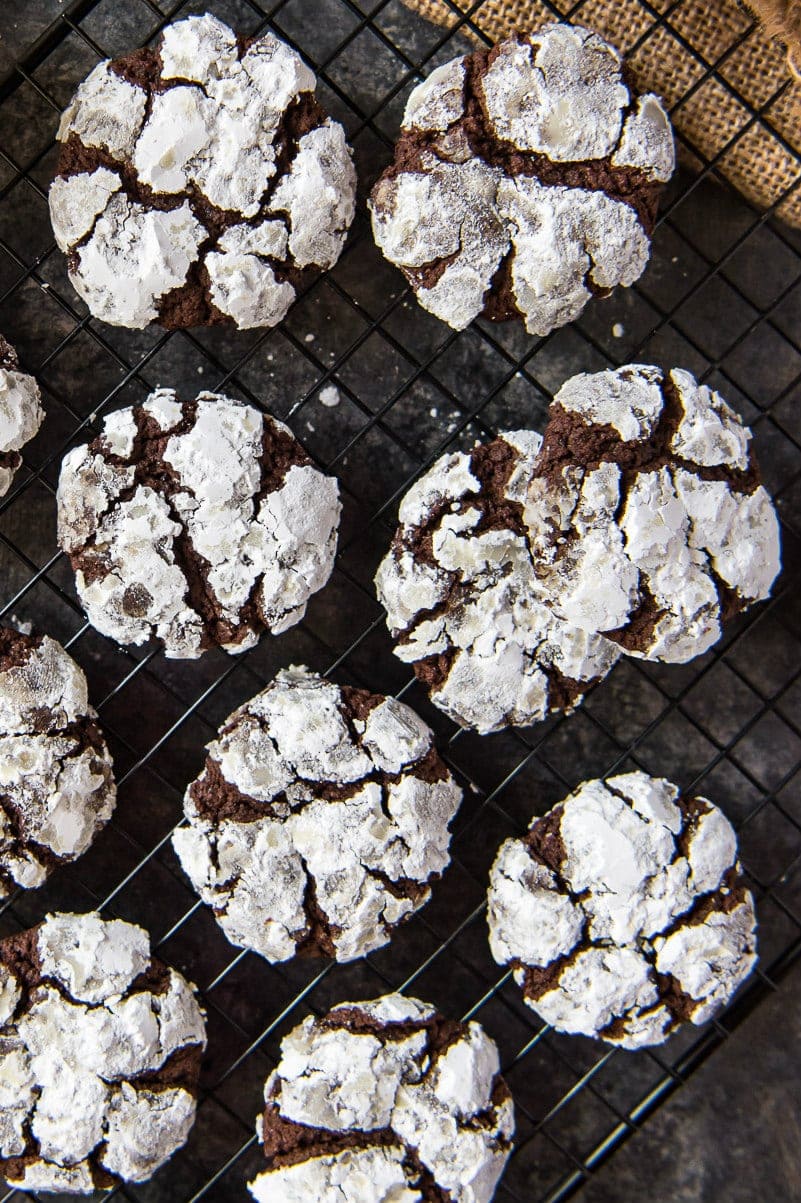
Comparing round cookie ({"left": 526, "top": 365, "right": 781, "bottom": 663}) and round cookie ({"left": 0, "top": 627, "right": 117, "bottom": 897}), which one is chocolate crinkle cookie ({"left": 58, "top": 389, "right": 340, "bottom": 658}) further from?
round cookie ({"left": 526, "top": 365, "right": 781, "bottom": 663})

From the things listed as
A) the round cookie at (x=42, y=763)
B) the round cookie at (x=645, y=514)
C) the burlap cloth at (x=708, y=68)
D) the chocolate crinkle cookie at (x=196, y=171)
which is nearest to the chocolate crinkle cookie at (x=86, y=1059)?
the round cookie at (x=42, y=763)

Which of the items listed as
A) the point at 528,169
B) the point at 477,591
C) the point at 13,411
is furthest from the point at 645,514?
the point at 13,411

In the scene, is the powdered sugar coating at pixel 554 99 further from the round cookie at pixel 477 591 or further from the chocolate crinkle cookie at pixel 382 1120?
the chocolate crinkle cookie at pixel 382 1120

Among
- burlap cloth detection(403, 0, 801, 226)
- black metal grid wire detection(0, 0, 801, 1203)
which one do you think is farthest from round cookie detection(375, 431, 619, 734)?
burlap cloth detection(403, 0, 801, 226)

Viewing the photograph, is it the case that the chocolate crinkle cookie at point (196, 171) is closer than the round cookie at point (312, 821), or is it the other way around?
the chocolate crinkle cookie at point (196, 171)

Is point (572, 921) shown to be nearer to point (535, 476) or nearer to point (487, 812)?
point (487, 812)

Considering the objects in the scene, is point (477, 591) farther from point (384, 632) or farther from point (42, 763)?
point (42, 763)
